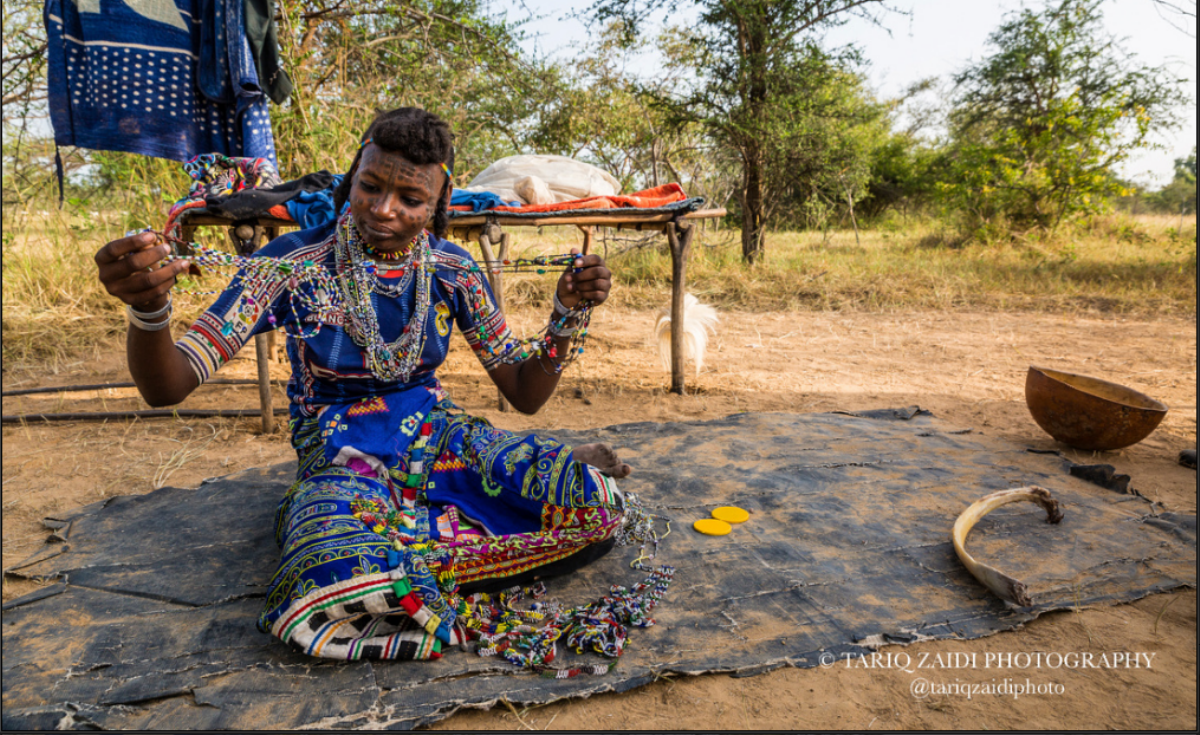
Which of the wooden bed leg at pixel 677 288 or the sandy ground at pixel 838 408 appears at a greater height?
the wooden bed leg at pixel 677 288

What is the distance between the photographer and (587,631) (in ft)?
6.12

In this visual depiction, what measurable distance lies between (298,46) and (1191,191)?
903 inches

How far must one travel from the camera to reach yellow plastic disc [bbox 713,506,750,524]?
2652 millimetres

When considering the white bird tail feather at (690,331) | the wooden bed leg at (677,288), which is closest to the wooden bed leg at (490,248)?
the wooden bed leg at (677,288)

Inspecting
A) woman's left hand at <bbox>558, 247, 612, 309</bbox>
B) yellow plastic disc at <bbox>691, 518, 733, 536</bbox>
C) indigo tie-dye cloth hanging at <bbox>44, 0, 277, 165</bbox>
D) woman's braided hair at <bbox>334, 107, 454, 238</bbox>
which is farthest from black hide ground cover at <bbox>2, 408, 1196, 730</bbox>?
indigo tie-dye cloth hanging at <bbox>44, 0, 277, 165</bbox>

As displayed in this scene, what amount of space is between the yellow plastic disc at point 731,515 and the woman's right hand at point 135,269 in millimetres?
2089

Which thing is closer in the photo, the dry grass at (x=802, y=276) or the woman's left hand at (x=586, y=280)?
the woman's left hand at (x=586, y=280)

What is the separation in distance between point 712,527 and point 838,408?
7.21ft

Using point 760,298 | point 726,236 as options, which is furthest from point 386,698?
point 726,236

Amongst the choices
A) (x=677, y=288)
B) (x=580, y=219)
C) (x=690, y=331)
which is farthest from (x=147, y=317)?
(x=690, y=331)

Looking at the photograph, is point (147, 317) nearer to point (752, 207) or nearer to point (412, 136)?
point (412, 136)

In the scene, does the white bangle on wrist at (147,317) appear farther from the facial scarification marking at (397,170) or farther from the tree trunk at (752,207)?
the tree trunk at (752,207)

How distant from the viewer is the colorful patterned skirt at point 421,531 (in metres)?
1.67

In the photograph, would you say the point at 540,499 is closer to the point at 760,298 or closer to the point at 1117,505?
the point at 1117,505
